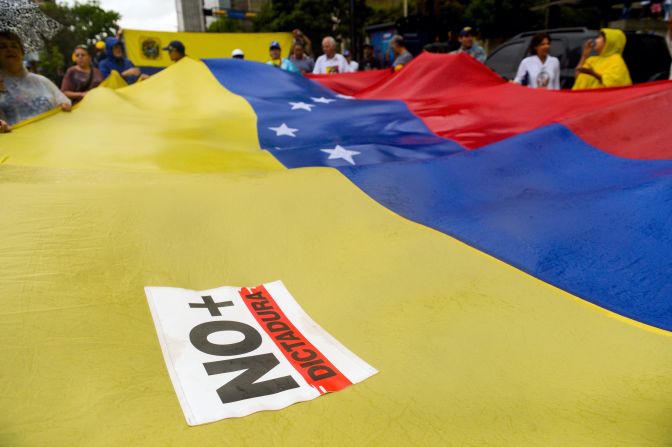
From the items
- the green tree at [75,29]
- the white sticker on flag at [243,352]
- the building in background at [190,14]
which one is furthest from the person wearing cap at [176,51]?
the building in background at [190,14]

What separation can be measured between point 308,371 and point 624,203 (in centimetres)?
158

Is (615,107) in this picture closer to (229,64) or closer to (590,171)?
(590,171)

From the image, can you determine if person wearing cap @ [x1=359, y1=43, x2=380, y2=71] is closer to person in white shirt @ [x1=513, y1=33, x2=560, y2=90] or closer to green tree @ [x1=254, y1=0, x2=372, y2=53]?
person in white shirt @ [x1=513, y1=33, x2=560, y2=90]

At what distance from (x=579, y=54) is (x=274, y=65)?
10.4 ft

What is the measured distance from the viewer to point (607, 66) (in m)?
4.20

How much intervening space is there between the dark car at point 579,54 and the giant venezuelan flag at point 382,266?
8.13ft

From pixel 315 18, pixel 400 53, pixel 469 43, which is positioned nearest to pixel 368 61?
pixel 400 53

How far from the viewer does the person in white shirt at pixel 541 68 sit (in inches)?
193

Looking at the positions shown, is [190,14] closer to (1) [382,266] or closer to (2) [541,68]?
(2) [541,68]

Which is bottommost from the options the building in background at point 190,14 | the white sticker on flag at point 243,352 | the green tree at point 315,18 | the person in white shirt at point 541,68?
the white sticker on flag at point 243,352

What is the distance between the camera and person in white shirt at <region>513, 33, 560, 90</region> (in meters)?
4.90

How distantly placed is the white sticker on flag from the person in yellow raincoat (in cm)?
349

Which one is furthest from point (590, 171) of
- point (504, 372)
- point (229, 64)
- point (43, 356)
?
point (229, 64)

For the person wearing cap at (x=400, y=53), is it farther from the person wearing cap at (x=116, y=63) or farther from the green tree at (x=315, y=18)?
the green tree at (x=315, y=18)
